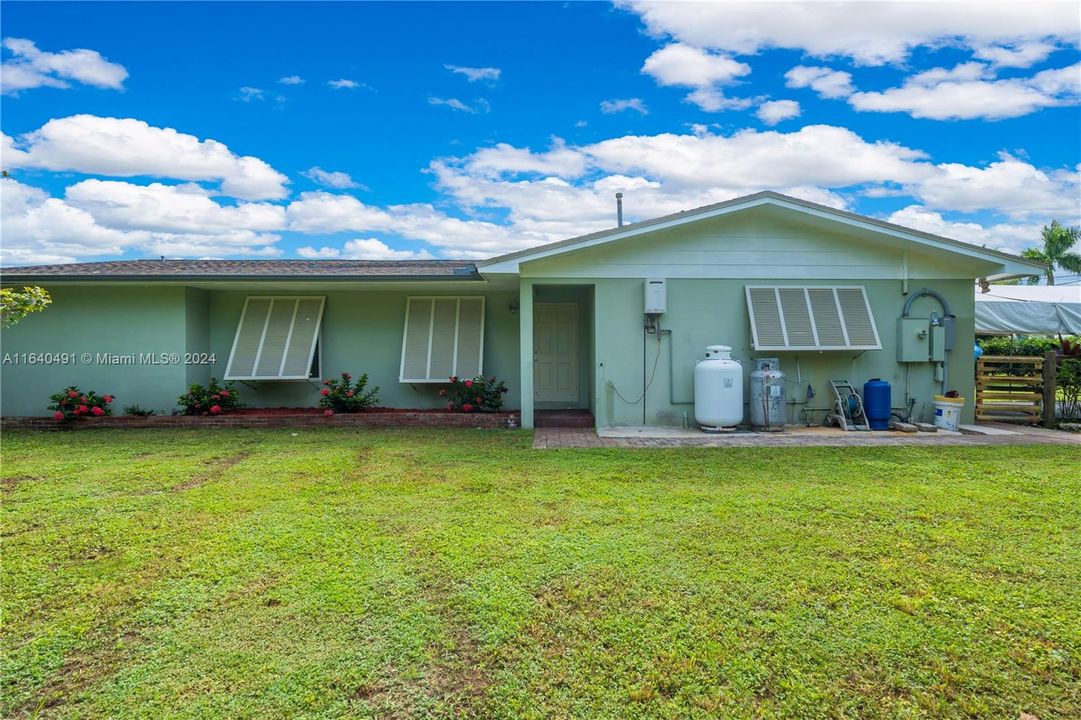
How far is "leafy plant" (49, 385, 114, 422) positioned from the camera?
939 centimetres

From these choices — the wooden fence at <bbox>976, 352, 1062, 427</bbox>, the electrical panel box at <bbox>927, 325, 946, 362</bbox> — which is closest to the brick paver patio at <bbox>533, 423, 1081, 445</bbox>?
the wooden fence at <bbox>976, 352, 1062, 427</bbox>

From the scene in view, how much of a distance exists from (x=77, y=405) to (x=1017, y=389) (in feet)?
49.5

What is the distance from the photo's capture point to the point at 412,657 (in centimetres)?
264

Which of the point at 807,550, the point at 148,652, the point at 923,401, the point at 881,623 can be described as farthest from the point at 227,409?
the point at 923,401

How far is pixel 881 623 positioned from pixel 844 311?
7330mm

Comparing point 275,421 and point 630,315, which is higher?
point 630,315

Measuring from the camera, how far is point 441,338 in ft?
35.0

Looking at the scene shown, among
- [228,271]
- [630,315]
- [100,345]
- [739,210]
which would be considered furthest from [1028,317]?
[100,345]

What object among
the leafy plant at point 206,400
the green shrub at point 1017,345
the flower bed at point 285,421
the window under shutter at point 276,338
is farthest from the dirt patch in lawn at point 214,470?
the green shrub at point 1017,345

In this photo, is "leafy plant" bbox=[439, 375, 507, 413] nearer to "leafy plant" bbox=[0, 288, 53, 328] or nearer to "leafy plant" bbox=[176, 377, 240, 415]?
"leafy plant" bbox=[176, 377, 240, 415]

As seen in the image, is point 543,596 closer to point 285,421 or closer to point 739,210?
point 739,210

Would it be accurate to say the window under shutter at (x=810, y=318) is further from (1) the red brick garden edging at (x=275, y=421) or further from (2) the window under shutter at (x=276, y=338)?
(2) the window under shutter at (x=276, y=338)

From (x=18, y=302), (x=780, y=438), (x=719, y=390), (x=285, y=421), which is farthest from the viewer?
(x=285, y=421)

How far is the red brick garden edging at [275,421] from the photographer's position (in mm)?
9461
